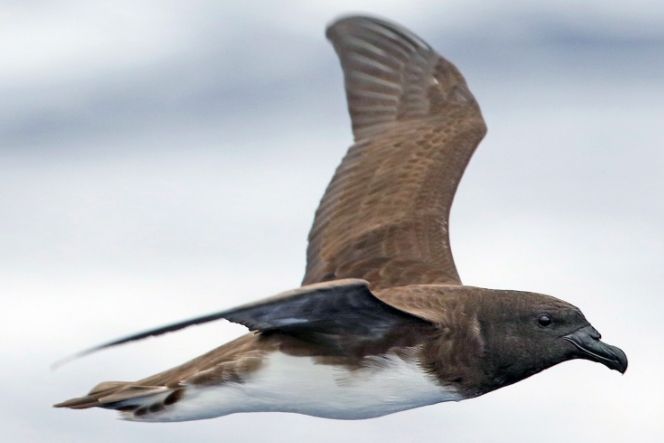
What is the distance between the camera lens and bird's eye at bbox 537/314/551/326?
1071 cm

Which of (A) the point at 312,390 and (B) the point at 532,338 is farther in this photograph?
(B) the point at 532,338

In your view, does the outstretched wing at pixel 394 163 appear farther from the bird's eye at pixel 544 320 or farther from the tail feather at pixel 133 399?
the tail feather at pixel 133 399

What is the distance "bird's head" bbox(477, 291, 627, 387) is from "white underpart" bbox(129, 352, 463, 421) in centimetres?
43

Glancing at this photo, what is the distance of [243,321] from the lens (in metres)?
9.61

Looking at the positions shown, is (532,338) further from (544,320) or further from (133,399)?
(133,399)

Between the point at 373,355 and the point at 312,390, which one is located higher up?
the point at 373,355

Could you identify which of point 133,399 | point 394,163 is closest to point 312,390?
point 133,399

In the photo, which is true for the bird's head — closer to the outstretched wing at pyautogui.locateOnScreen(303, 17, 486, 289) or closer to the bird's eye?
the bird's eye

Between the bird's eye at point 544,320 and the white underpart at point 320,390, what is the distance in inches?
30.9

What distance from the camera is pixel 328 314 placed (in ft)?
32.7

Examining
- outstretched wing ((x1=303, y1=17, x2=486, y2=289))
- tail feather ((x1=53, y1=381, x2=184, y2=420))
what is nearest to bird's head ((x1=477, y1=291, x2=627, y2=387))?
outstretched wing ((x1=303, y1=17, x2=486, y2=289))

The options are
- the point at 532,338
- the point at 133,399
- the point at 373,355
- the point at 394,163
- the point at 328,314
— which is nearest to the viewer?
the point at 328,314

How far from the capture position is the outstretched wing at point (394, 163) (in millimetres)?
12219

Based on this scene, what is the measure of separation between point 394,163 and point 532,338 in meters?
2.77
